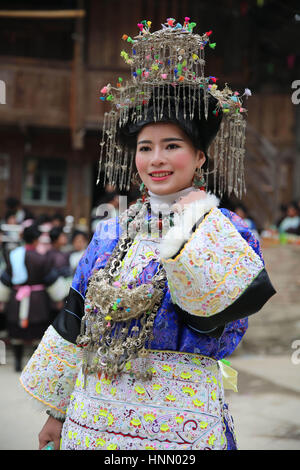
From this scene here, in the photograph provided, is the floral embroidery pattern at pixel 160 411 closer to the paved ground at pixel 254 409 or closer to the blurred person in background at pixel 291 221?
the paved ground at pixel 254 409

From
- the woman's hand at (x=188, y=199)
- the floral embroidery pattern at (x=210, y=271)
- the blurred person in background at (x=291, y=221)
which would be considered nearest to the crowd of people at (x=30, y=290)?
the blurred person in background at (x=291, y=221)

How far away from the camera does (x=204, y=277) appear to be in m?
1.59

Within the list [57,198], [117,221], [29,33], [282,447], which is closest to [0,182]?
[57,198]

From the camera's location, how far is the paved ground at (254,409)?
4.57 metres

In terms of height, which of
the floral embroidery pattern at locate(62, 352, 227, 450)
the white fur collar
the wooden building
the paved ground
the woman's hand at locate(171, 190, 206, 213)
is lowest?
the paved ground

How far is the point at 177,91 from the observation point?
1952 mm

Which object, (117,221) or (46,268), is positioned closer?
(117,221)

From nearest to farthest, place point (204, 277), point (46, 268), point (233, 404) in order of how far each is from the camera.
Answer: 1. point (204, 277)
2. point (233, 404)
3. point (46, 268)

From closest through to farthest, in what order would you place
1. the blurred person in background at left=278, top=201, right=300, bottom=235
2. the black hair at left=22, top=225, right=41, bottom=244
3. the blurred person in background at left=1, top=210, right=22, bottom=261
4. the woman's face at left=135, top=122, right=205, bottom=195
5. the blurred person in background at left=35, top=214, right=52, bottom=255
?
the woman's face at left=135, top=122, right=205, bottom=195, the black hair at left=22, top=225, right=41, bottom=244, the blurred person in background at left=35, top=214, right=52, bottom=255, the blurred person in background at left=1, top=210, right=22, bottom=261, the blurred person in background at left=278, top=201, right=300, bottom=235

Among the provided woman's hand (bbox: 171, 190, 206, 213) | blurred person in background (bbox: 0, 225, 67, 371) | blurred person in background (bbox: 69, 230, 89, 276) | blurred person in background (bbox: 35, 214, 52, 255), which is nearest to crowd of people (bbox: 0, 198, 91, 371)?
blurred person in background (bbox: 0, 225, 67, 371)

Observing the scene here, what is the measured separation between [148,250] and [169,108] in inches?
19.0

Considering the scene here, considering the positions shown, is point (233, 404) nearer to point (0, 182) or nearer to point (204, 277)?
point (204, 277)

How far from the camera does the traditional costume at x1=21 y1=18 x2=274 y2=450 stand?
164 centimetres

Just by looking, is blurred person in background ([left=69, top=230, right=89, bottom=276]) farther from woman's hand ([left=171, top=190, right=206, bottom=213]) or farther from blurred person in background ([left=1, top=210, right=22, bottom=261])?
woman's hand ([left=171, top=190, right=206, bottom=213])
